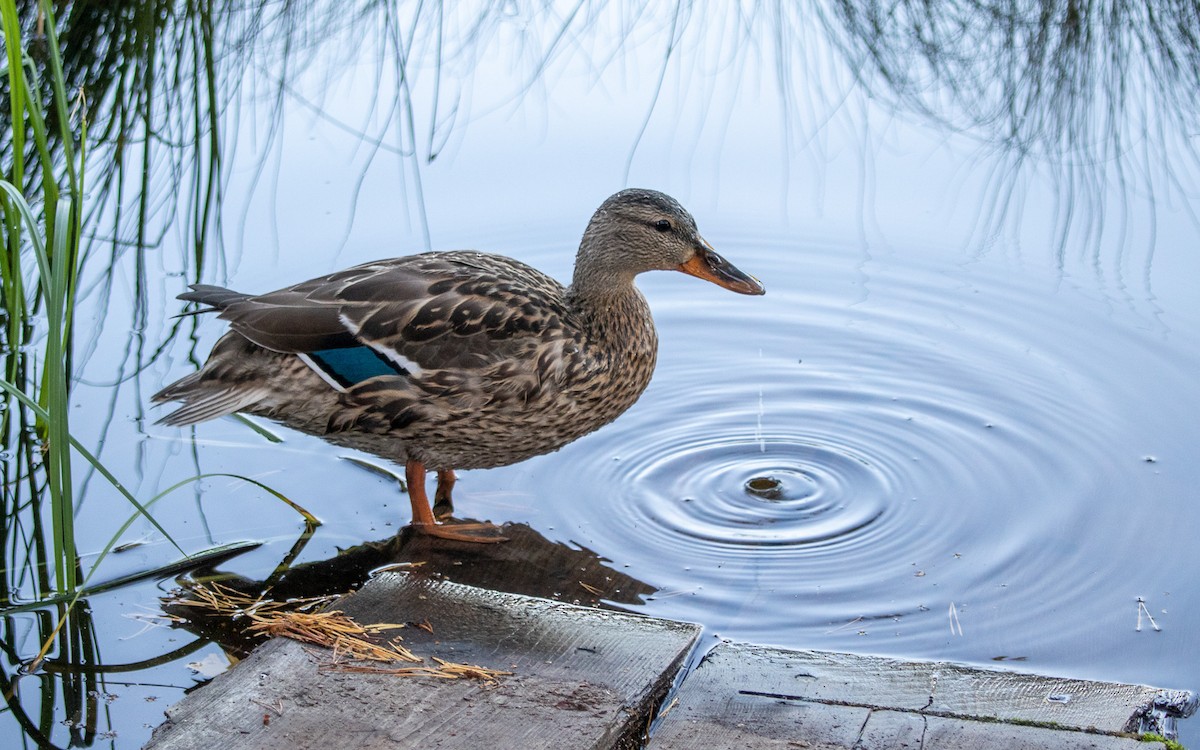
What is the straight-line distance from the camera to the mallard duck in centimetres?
416

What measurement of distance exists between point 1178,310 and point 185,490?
3820 millimetres

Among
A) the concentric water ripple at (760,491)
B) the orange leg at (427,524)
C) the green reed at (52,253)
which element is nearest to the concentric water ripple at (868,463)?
the concentric water ripple at (760,491)

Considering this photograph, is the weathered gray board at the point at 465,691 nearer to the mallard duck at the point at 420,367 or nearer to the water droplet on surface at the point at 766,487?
the mallard duck at the point at 420,367

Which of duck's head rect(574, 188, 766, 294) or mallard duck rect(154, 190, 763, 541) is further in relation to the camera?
duck's head rect(574, 188, 766, 294)

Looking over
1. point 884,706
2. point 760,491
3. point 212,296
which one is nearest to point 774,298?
point 760,491

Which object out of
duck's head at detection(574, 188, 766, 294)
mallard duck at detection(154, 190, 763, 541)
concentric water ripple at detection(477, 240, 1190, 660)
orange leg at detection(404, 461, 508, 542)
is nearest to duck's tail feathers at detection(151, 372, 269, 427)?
mallard duck at detection(154, 190, 763, 541)

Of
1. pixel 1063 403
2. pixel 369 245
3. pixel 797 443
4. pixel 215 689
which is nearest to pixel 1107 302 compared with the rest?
pixel 1063 403

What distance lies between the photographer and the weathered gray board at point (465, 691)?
2.77 metres

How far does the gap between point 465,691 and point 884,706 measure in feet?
2.88

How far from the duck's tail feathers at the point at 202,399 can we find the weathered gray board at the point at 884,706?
1.68 meters

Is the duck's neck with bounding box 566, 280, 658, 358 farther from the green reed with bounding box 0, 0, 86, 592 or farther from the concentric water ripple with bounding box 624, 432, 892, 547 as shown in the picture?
the green reed with bounding box 0, 0, 86, 592

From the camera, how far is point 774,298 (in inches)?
230

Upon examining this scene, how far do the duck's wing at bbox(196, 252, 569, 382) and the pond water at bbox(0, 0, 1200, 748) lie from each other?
0.57m

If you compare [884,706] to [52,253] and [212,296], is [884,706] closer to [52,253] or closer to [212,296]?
[52,253]
